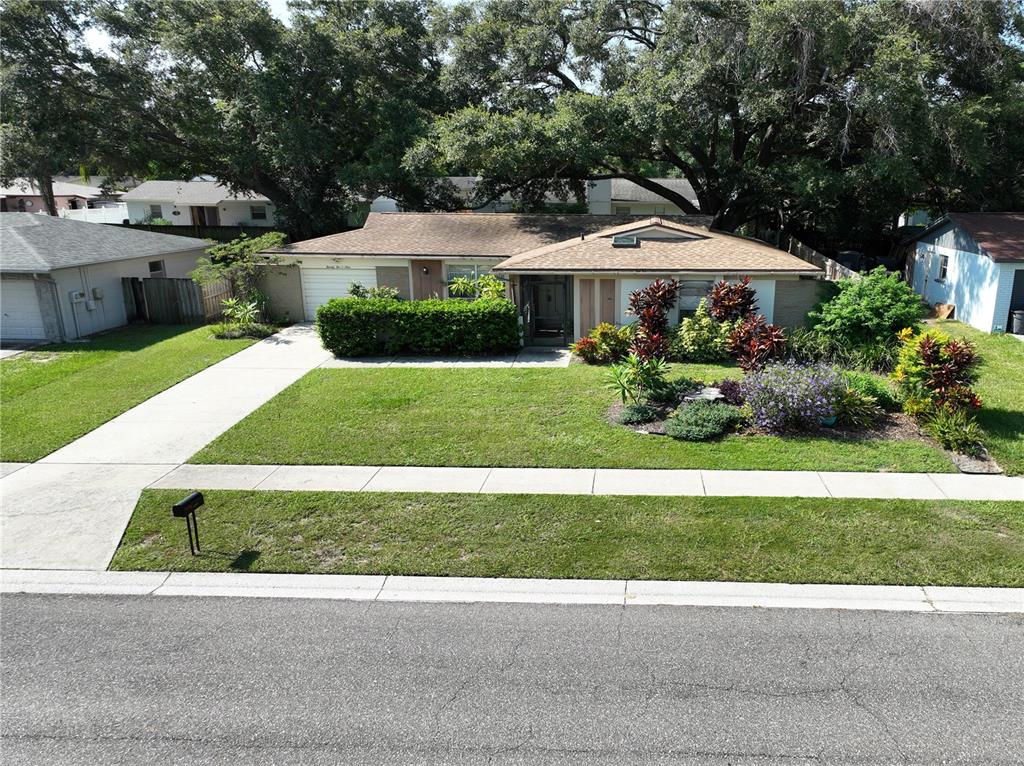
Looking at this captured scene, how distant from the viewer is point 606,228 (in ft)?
76.9

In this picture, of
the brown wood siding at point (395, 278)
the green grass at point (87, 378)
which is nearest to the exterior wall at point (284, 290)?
the green grass at point (87, 378)

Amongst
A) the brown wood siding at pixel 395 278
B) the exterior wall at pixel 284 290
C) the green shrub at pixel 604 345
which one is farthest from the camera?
the exterior wall at pixel 284 290

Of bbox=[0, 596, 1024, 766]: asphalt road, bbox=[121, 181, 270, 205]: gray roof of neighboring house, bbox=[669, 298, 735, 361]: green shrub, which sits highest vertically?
bbox=[121, 181, 270, 205]: gray roof of neighboring house

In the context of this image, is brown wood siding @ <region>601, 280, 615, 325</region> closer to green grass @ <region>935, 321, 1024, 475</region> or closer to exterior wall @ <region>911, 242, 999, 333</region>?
green grass @ <region>935, 321, 1024, 475</region>

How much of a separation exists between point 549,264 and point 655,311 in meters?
3.25

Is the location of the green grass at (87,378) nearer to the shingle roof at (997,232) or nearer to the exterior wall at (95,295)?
the exterior wall at (95,295)

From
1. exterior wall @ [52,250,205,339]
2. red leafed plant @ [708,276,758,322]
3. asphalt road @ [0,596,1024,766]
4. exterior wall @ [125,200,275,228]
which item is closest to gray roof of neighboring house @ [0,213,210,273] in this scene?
exterior wall @ [52,250,205,339]

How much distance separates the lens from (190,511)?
8.12m

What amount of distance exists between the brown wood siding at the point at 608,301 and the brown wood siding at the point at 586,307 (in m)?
0.29

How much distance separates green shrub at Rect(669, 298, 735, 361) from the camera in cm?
1678

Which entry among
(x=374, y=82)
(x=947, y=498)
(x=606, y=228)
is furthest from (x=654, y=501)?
(x=374, y=82)

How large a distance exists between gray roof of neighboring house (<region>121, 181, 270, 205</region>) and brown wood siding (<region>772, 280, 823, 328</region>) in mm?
35280

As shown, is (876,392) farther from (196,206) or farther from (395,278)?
(196,206)

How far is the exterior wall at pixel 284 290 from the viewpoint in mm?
22391
